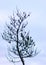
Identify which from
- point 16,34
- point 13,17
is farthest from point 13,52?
point 13,17

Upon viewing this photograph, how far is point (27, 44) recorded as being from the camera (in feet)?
106

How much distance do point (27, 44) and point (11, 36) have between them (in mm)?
2509

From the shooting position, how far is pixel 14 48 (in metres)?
32.0

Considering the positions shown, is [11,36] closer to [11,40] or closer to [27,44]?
[11,40]

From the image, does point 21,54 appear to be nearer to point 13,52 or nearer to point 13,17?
point 13,52

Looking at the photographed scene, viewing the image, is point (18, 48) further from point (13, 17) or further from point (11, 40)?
point (13, 17)

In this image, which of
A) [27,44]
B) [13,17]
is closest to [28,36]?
[27,44]

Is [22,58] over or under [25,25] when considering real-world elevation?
under

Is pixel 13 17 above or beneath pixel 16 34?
above

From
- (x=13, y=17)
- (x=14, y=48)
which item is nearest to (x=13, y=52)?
(x=14, y=48)

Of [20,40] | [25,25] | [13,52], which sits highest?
[25,25]

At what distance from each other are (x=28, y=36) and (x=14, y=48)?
2.49 meters

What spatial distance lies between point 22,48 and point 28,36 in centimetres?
184

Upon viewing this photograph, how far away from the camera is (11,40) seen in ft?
104
